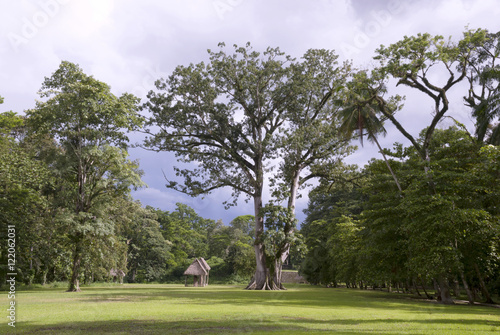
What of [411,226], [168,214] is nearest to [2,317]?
[411,226]

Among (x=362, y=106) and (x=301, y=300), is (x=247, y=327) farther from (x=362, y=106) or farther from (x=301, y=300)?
(x=362, y=106)

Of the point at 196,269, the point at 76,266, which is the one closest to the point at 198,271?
the point at 196,269

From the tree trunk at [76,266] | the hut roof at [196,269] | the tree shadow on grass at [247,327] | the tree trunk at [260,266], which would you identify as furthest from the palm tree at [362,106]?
the hut roof at [196,269]

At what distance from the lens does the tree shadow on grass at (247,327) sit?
806cm

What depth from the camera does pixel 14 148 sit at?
26484 mm

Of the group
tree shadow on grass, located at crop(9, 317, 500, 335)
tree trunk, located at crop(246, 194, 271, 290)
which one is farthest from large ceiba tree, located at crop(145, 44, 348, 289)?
tree shadow on grass, located at crop(9, 317, 500, 335)

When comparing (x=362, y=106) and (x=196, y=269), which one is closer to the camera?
(x=362, y=106)

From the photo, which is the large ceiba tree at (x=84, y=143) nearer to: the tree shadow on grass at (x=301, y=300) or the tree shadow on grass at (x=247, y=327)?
the tree shadow on grass at (x=301, y=300)

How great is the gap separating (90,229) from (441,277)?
21.7 m

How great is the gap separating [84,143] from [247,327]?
71.5 ft

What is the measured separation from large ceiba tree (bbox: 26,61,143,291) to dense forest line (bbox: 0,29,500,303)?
11 centimetres

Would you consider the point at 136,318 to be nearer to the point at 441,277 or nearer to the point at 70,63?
the point at 441,277

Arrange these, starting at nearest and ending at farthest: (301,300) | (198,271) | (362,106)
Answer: (301,300) → (362,106) → (198,271)

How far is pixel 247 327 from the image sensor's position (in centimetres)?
879
